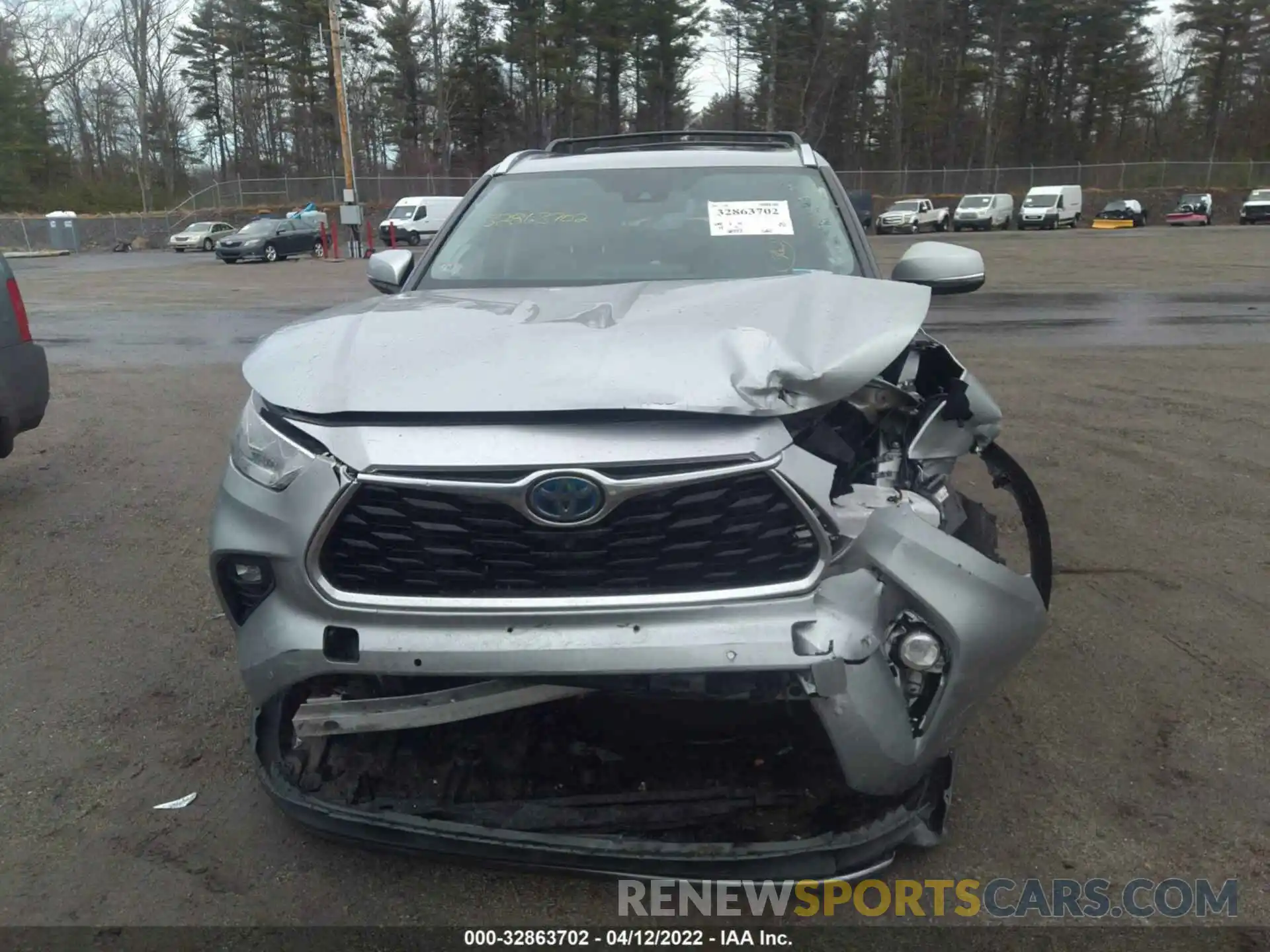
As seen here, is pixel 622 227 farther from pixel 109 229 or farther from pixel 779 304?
pixel 109 229

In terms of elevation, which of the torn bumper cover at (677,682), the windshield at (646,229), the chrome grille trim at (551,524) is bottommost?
the torn bumper cover at (677,682)

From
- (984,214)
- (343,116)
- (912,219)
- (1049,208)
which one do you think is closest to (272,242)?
(343,116)

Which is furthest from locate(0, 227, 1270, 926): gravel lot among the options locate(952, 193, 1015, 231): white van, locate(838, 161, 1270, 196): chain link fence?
locate(838, 161, 1270, 196): chain link fence

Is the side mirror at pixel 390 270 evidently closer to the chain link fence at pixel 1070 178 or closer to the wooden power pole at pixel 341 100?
the wooden power pole at pixel 341 100

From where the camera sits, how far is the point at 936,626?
2268 millimetres

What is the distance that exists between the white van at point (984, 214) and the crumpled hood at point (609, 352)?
143ft

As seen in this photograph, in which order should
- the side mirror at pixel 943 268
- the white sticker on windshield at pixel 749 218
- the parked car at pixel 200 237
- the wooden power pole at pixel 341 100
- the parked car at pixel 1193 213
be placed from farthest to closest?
the parked car at pixel 1193 213, the parked car at pixel 200 237, the wooden power pole at pixel 341 100, the white sticker on windshield at pixel 749 218, the side mirror at pixel 943 268

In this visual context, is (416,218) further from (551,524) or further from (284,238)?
(551,524)

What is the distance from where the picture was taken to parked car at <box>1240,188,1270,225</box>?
140ft

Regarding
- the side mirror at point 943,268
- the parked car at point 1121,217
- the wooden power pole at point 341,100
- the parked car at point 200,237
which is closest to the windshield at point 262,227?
the wooden power pole at point 341,100

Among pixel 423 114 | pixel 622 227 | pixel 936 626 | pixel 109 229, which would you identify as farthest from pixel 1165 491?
pixel 423 114

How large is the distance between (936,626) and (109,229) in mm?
52545

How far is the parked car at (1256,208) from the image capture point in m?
42.6

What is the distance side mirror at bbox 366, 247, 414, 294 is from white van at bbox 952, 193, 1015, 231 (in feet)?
140
